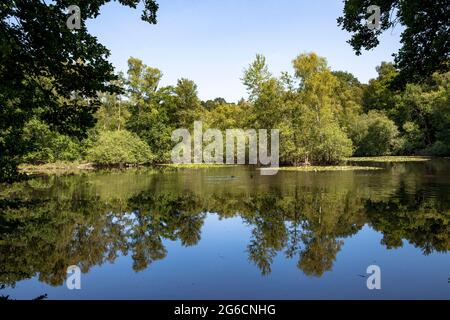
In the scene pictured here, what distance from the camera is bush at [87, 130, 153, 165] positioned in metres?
50.0

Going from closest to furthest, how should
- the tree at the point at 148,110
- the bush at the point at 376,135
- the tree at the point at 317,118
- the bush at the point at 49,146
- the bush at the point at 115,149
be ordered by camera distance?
the tree at the point at 317,118
the bush at the point at 49,146
the bush at the point at 115,149
the tree at the point at 148,110
the bush at the point at 376,135

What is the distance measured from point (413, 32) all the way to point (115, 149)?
4435cm

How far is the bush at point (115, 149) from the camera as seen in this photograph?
49969 millimetres

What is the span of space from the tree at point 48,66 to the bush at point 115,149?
43.8 meters

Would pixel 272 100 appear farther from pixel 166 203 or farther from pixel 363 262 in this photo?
pixel 363 262

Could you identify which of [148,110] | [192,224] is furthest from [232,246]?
[148,110]

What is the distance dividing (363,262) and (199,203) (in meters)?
10.1

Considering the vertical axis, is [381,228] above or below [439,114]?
below

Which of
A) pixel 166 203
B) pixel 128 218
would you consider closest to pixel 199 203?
pixel 166 203

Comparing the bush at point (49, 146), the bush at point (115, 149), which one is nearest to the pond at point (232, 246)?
the bush at point (49, 146)

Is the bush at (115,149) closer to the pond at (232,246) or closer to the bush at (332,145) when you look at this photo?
the bush at (332,145)

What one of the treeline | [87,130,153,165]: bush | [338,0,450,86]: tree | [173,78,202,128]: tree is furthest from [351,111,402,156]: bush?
[338,0,450,86]: tree

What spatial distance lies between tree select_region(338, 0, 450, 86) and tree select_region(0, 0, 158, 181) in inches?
297

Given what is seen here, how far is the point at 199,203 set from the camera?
707 inches
